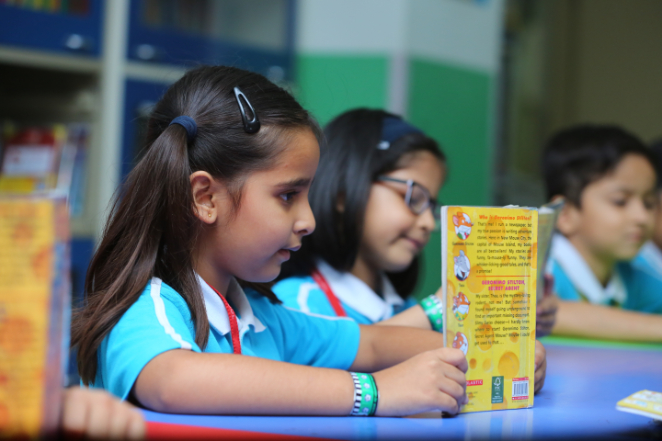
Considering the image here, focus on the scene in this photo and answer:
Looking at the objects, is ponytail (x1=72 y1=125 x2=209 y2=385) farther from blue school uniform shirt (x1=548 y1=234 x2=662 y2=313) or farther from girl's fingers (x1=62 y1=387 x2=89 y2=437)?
blue school uniform shirt (x1=548 y1=234 x2=662 y2=313)

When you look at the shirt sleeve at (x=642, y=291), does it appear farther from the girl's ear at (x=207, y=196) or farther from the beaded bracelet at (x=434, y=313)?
the girl's ear at (x=207, y=196)

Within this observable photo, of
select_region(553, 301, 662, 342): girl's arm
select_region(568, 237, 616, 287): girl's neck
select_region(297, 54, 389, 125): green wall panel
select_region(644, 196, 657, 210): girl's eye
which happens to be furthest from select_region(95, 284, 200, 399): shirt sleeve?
select_region(297, 54, 389, 125): green wall panel

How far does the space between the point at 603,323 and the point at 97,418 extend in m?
1.31

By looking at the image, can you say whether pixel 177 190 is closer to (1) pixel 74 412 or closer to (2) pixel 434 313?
(1) pixel 74 412

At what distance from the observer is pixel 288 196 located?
2.75 ft

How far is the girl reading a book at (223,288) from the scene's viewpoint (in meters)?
0.64

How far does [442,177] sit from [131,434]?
104cm

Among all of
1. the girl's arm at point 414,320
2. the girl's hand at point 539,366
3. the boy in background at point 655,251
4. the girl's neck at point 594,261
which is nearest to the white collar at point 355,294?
the girl's arm at point 414,320

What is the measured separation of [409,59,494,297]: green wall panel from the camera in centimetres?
263

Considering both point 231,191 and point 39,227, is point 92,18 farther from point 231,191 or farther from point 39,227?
point 39,227

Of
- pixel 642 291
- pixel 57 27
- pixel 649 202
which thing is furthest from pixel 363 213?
pixel 57 27

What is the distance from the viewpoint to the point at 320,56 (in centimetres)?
271

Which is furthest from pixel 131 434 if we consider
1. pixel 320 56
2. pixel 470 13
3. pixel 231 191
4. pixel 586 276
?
pixel 470 13

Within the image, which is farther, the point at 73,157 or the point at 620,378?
the point at 73,157
